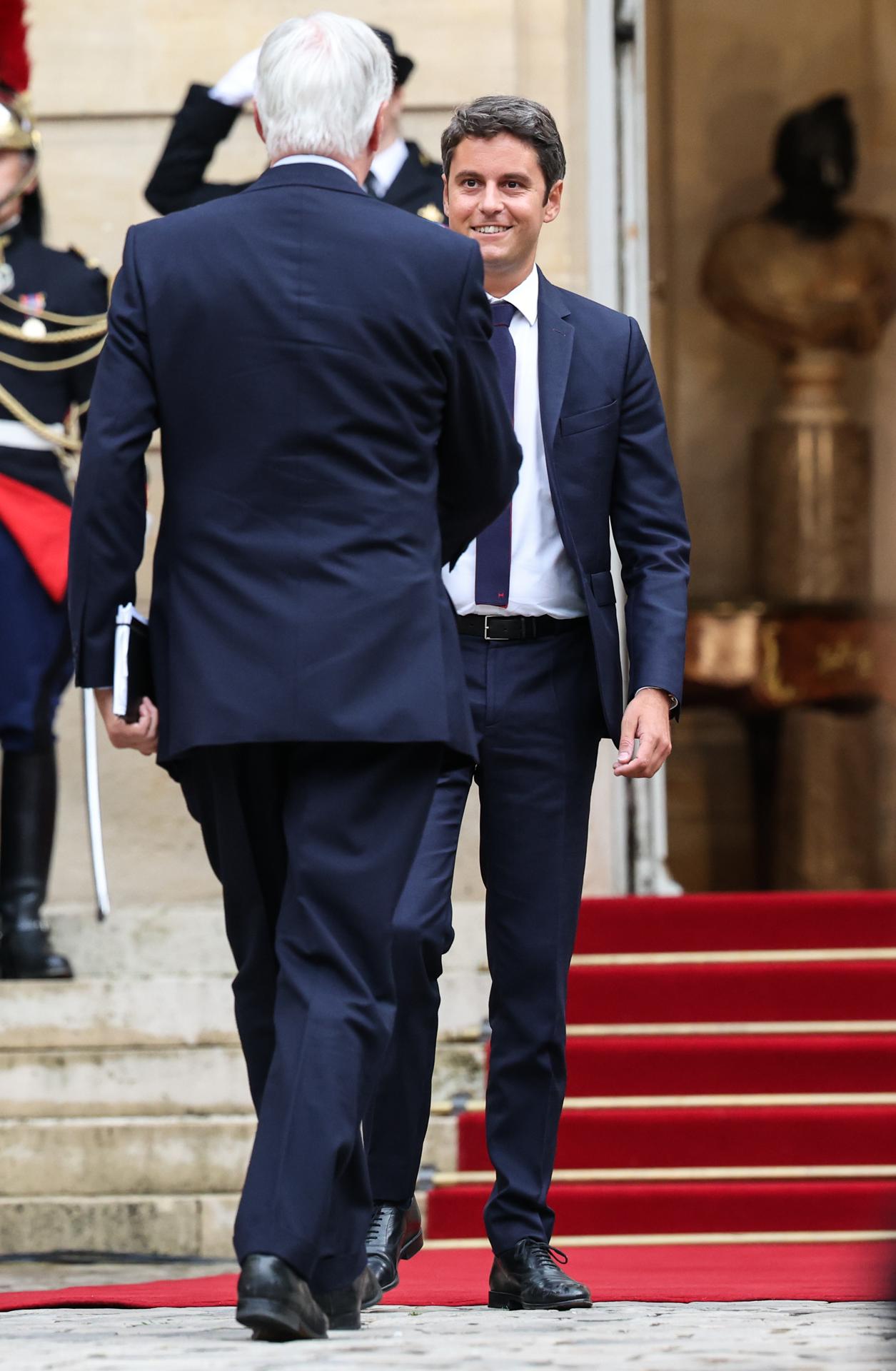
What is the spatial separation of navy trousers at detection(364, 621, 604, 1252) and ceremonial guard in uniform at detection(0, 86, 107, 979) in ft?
7.15

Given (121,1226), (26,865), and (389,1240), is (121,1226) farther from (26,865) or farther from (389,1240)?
(389,1240)

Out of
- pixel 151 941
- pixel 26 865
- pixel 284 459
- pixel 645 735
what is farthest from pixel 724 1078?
pixel 284 459

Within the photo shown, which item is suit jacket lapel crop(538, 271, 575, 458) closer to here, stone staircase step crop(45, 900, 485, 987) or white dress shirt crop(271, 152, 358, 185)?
white dress shirt crop(271, 152, 358, 185)

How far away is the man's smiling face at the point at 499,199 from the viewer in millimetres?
3551

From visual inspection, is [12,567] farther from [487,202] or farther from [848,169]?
[848,169]

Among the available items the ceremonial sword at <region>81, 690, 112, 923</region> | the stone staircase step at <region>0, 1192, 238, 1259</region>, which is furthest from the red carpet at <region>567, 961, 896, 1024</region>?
the ceremonial sword at <region>81, 690, 112, 923</region>

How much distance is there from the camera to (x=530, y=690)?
→ 3.45 m

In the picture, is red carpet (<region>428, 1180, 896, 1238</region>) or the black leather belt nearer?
the black leather belt

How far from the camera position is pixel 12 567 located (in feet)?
17.9

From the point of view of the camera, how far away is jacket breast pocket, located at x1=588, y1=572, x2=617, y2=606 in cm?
346

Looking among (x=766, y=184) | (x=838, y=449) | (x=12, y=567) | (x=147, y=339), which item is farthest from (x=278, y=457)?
(x=766, y=184)

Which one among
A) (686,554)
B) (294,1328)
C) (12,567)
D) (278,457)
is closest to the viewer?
(294,1328)

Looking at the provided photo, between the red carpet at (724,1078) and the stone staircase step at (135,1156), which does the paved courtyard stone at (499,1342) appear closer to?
the red carpet at (724,1078)

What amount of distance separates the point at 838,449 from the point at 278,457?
20.5 feet
